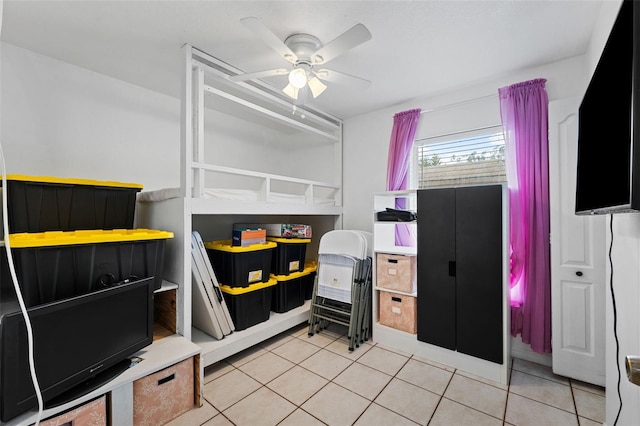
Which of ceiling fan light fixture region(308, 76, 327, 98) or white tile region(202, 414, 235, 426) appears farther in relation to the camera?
ceiling fan light fixture region(308, 76, 327, 98)

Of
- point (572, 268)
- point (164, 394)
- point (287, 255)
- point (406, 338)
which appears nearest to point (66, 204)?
point (164, 394)

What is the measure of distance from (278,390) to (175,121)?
2828 mm

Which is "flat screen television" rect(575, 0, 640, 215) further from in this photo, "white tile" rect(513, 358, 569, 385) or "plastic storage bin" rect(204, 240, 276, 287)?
"plastic storage bin" rect(204, 240, 276, 287)

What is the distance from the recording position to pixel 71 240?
1.51 meters

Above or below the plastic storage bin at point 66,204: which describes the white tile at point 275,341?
below

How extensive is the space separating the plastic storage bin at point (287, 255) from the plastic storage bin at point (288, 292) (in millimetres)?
66

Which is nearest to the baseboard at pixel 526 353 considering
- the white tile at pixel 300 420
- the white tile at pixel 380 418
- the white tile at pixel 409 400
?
the white tile at pixel 409 400

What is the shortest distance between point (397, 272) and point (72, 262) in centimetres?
241

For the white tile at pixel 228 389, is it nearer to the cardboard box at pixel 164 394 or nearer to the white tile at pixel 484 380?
the cardboard box at pixel 164 394

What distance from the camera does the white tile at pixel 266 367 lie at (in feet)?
7.11

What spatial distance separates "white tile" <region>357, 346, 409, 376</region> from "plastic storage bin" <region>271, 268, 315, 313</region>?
945 millimetres

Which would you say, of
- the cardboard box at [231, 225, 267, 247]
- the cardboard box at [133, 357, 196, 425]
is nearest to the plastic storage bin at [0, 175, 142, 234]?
the cardboard box at [231, 225, 267, 247]

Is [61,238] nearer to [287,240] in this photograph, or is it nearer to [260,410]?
[260,410]

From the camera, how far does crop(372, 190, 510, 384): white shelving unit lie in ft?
7.11
